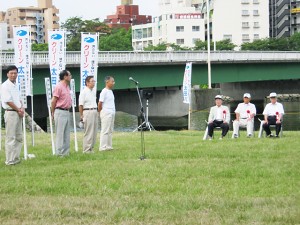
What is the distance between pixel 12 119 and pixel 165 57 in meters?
32.1

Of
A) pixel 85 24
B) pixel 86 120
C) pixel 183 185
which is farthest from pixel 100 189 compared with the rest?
pixel 85 24

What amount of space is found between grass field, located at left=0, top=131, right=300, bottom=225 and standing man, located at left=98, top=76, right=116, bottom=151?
1041 mm

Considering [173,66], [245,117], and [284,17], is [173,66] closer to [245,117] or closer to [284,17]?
[245,117]

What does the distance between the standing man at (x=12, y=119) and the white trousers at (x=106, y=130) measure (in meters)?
2.66

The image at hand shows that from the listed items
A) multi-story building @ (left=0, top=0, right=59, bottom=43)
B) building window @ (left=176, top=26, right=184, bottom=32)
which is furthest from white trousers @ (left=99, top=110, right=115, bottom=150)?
multi-story building @ (left=0, top=0, right=59, bottom=43)

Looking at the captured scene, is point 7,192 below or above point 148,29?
below

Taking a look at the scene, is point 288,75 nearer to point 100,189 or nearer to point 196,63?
point 196,63

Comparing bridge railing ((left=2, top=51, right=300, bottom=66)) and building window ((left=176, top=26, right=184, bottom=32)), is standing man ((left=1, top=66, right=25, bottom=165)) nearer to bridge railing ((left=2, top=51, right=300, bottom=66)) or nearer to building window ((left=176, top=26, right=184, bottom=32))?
bridge railing ((left=2, top=51, right=300, bottom=66))

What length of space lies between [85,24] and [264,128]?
82.7 m

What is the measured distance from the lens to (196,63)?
151 feet

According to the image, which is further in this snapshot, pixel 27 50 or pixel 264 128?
pixel 264 128

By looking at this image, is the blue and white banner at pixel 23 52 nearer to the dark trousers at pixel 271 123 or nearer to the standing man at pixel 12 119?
the standing man at pixel 12 119

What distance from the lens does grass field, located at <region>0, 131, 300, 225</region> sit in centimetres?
681

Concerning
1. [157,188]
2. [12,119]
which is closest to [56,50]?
[12,119]
